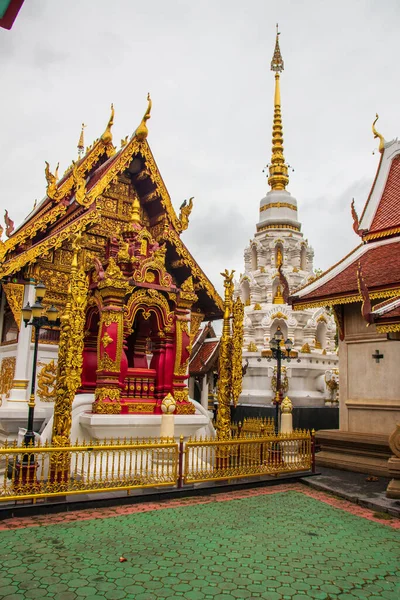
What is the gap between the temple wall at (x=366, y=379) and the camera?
12.4 metres

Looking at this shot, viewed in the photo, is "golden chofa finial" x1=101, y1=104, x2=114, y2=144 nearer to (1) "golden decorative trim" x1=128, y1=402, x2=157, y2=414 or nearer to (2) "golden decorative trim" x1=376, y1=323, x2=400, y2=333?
(1) "golden decorative trim" x1=128, y1=402, x2=157, y2=414

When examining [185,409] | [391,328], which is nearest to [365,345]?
[391,328]

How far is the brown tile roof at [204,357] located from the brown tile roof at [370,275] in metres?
9.90

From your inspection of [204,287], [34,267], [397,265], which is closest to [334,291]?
[397,265]

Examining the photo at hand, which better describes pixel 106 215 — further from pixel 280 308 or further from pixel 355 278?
pixel 280 308

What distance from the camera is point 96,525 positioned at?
269 inches

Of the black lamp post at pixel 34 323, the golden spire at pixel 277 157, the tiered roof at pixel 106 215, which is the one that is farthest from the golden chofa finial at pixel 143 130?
the golden spire at pixel 277 157

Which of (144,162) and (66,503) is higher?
(144,162)

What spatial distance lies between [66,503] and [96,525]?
92cm

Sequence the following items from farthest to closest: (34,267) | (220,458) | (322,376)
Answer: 1. (322,376)
2. (34,267)
3. (220,458)

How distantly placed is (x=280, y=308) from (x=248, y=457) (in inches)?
756

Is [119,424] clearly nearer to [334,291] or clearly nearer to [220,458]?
[220,458]

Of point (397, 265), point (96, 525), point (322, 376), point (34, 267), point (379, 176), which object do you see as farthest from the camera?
point (322, 376)

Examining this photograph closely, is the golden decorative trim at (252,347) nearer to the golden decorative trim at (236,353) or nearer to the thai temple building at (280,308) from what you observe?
the thai temple building at (280,308)
